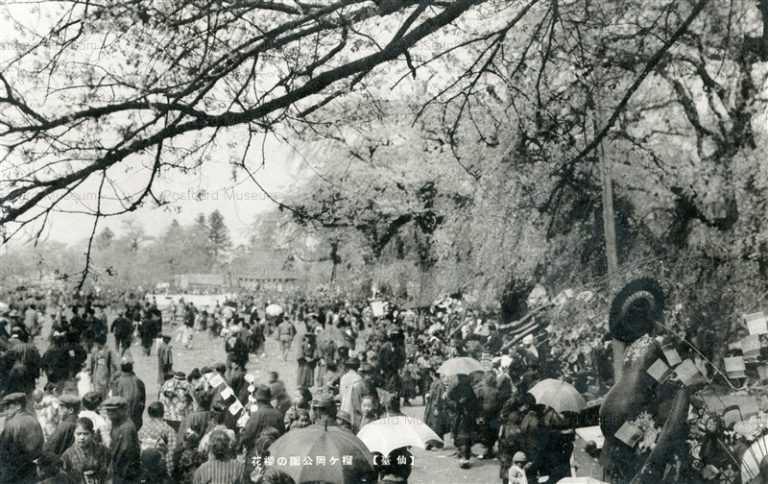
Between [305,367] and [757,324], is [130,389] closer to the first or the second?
[305,367]

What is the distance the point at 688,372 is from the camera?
250 inches

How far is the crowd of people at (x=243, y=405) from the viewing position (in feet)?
24.7

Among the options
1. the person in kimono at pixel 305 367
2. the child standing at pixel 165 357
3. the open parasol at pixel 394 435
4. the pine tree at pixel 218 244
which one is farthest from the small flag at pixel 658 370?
the pine tree at pixel 218 244

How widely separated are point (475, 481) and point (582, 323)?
3762mm

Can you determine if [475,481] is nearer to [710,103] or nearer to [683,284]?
[683,284]

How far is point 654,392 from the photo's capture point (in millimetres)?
6879

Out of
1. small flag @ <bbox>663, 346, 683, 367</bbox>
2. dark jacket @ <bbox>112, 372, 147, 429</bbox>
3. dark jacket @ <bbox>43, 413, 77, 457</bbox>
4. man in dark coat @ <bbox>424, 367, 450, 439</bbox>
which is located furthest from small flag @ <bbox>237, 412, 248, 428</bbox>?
small flag @ <bbox>663, 346, 683, 367</bbox>

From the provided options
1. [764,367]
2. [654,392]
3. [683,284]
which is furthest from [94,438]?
[683,284]

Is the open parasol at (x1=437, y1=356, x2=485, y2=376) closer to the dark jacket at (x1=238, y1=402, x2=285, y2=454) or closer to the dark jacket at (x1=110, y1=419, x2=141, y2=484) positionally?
the dark jacket at (x1=238, y1=402, x2=285, y2=454)

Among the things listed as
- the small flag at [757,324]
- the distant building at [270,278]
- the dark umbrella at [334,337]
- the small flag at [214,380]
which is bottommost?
the small flag at [214,380]

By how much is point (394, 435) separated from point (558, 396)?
297 centimetres

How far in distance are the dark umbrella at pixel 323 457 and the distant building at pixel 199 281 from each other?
61.5 meters

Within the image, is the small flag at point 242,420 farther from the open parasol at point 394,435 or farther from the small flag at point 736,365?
the small flag at point 736,365

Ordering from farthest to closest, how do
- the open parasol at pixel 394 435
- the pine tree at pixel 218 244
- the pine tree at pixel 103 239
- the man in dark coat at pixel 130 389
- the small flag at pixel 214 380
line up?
1. the pine tree at pixel 218 244
2. the pine tree at pixel 103 239
3. the man in dark coat at pixel 130 389
4. the small flag at pixel 214 380
5. the open parasol at pixel 394 435
